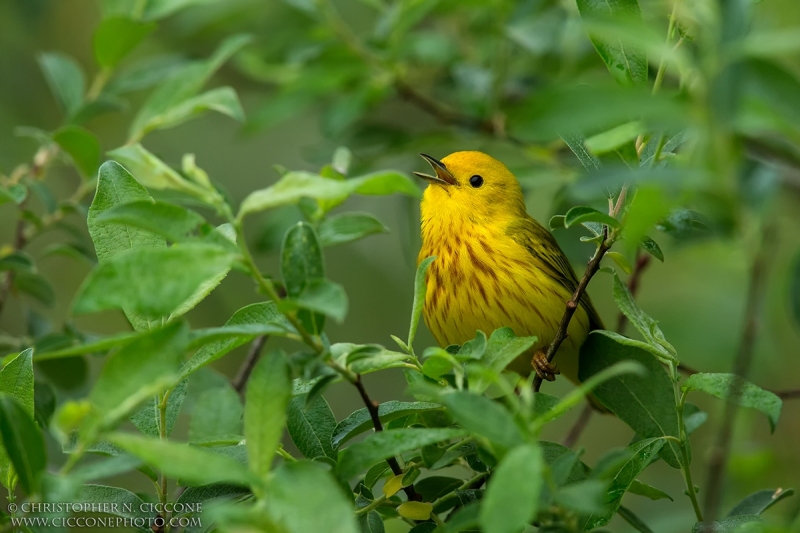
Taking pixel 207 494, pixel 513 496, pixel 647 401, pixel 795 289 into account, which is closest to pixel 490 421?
pixel 513 496

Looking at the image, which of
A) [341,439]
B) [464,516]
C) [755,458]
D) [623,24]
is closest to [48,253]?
[341,439]

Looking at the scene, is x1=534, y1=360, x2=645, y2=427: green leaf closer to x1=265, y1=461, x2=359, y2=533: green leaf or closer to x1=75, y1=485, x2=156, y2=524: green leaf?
x1=265, y1=461, x2=359, y2=533: green leaf

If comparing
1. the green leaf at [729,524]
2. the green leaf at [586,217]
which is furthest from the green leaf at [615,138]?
the green leaf at [729,524]

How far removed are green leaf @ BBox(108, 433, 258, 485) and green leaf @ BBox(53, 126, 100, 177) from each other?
1.50 m

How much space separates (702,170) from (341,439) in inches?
35.1

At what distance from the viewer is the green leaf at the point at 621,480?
151cm

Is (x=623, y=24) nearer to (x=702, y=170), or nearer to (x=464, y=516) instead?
(x=702, y=170)

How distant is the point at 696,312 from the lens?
3664mm

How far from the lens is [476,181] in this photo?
337 cm

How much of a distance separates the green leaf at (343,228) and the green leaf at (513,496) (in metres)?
0.58

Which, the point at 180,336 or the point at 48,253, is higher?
the point at 180,336

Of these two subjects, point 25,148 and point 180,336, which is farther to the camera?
point 25,148

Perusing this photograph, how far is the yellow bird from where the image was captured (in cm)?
294

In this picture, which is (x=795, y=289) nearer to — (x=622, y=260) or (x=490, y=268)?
(x=622, y=260)
